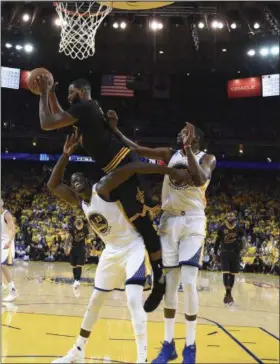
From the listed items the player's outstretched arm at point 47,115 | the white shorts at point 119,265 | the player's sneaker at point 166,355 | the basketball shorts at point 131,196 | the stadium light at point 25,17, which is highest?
the stadium light at point 25,17

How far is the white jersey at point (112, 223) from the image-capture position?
3.38 meters

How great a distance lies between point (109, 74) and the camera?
1798cm

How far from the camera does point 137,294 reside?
3219 mm

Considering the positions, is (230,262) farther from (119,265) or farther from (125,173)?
(125,173)

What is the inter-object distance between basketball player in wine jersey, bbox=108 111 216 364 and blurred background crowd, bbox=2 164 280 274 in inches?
261

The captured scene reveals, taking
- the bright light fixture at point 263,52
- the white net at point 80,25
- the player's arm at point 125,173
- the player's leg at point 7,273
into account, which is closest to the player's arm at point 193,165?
the player's arm at point 125,173

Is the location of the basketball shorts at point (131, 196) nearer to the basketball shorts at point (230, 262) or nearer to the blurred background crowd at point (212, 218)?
the basketball shorts at point (230, 262)

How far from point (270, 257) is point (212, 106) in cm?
820

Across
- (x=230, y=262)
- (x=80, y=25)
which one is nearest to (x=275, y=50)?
(x=230, y=262)

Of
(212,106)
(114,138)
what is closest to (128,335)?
(114,138)

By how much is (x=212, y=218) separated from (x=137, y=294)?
9.72 meters

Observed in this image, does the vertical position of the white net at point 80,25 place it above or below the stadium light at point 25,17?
below

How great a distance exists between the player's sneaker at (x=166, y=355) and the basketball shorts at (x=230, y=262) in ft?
14.2

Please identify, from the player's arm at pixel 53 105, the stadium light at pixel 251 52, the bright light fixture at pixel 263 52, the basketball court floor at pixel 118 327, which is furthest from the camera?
the stadium light at pixel 251 52
